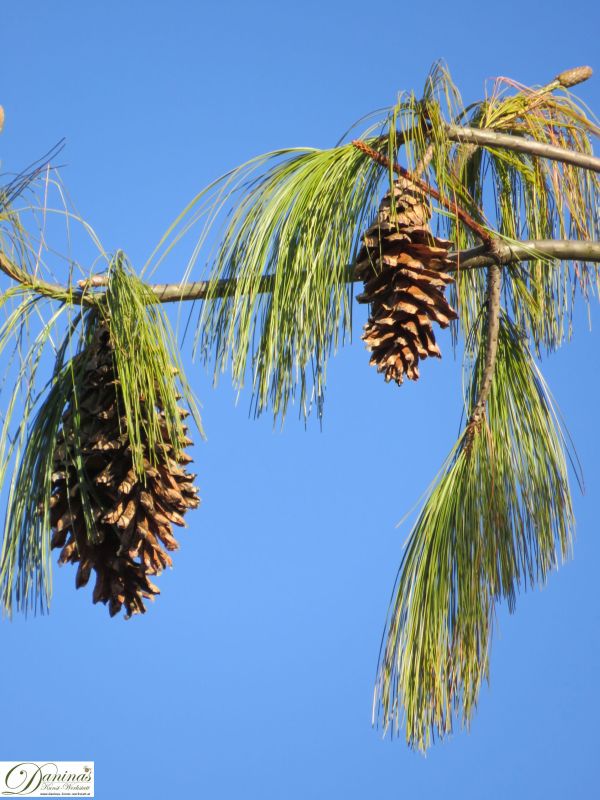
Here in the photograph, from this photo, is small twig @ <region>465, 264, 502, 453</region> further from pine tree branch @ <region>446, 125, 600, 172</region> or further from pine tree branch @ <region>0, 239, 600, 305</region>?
pine tree branch @ <region>446, 125, 600, 172</region>

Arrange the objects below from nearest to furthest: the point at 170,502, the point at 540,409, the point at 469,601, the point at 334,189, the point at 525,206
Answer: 1. the point at 170,502
2. the point at 334,189
3. the point at 469,601
4. the point at 540,409
5. the point at 525,206

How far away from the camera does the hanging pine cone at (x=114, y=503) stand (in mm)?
1234

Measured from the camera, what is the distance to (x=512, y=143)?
141 cm

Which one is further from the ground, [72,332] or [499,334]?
[499,334]

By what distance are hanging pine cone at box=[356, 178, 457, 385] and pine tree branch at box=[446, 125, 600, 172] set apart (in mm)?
134

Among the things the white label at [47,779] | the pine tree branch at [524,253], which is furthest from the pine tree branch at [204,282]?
the white label at [47,779]

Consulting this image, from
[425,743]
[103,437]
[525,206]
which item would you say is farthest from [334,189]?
[425,743]

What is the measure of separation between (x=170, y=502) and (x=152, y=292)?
0.70 feet

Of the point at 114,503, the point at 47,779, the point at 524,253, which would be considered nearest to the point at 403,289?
the point at 524,253

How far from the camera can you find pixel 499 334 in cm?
164

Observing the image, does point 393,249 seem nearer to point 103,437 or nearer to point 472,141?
point 472,141

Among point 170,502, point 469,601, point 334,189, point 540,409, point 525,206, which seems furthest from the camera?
point 525,206

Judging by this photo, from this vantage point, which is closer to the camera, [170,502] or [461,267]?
[170,502]

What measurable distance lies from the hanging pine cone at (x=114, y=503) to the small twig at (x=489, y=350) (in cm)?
39
